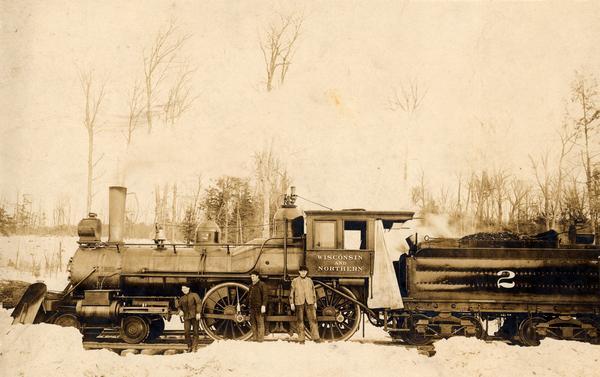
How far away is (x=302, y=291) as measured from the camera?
10438 millimetres

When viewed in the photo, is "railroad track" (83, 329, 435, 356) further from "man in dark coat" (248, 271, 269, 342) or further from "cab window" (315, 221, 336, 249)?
"cab window" (315, 221, 336, 249)

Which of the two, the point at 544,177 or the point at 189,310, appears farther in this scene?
the point at 544,177

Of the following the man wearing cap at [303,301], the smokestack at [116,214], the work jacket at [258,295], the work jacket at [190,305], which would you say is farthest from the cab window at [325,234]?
the smokestack at [116,214]

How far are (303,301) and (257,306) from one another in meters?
0.96

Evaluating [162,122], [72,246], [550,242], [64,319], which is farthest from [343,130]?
[64,319]

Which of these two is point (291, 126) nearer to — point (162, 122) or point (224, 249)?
point (162, 122)

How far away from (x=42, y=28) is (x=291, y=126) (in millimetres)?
14427

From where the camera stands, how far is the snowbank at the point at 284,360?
8.51m

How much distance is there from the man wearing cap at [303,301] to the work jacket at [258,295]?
56 centimetres

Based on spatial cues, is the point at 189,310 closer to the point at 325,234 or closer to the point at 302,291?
the point at 302,291

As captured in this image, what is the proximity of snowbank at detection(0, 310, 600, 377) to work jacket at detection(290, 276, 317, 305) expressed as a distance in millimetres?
1020

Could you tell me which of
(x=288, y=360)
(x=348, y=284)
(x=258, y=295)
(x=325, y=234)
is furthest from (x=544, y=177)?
(x=288, y=360)

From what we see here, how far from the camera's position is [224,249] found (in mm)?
11539

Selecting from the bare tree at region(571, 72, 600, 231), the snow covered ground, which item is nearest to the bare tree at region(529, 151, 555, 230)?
the bare tree at region(571, 72, 600, 231)
